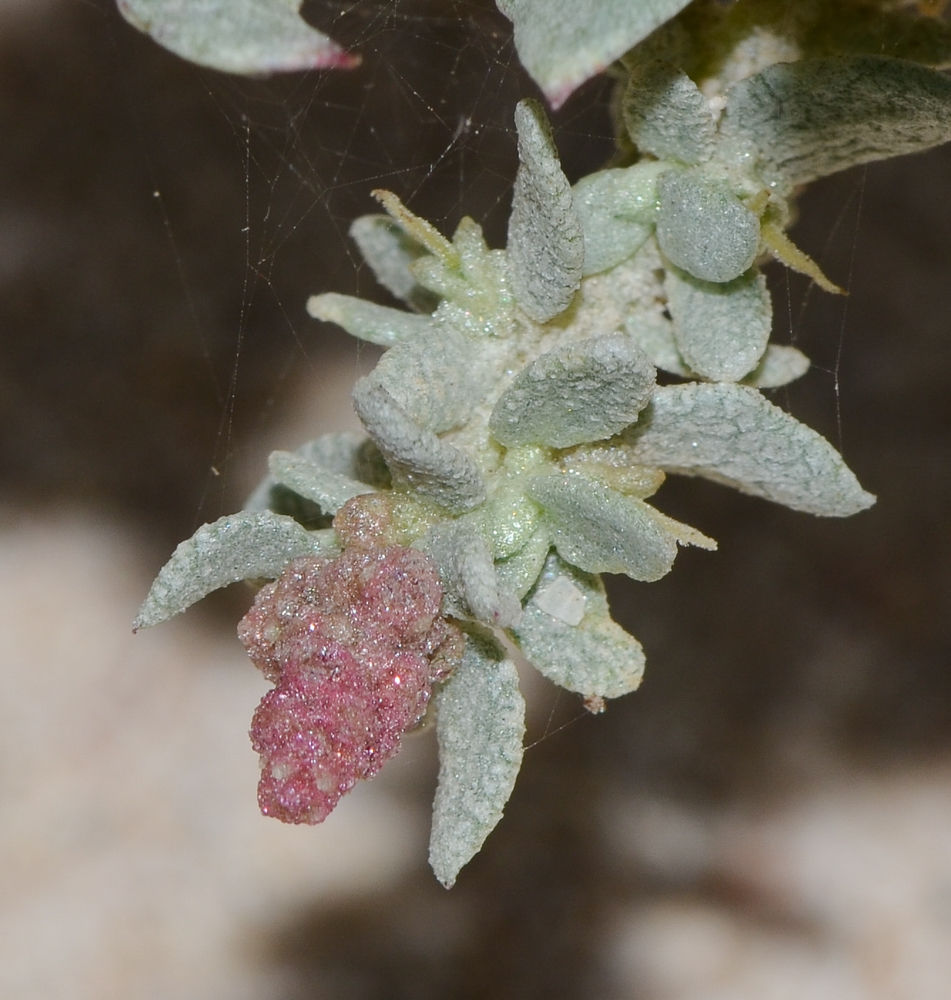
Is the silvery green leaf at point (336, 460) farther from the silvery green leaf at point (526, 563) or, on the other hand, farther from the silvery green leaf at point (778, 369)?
the silvery green leaf at point (778, 369)

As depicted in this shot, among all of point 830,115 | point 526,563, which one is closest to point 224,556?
point 526,563

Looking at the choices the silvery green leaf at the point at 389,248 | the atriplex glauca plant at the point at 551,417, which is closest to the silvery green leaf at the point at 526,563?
the atriplex glauca plant at the point at 551,417

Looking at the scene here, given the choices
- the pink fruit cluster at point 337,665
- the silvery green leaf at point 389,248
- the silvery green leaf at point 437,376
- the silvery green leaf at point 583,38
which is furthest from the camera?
the silvery green leaf at point 389,248

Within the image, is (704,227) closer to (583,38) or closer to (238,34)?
(583,38)

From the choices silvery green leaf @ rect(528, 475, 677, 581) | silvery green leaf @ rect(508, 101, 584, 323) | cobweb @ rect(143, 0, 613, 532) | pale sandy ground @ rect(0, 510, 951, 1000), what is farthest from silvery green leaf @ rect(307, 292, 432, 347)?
pale sandy ground @ rect(0, 510, 951, 1000)

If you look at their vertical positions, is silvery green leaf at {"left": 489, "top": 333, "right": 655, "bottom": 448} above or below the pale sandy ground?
above

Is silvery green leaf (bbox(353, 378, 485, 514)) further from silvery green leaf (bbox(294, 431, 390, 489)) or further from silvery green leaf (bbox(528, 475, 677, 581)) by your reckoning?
silvery green leaf (bbox(294, 431, 390, 489))

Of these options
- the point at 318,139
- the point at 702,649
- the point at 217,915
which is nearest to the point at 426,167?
the point at 318,139
